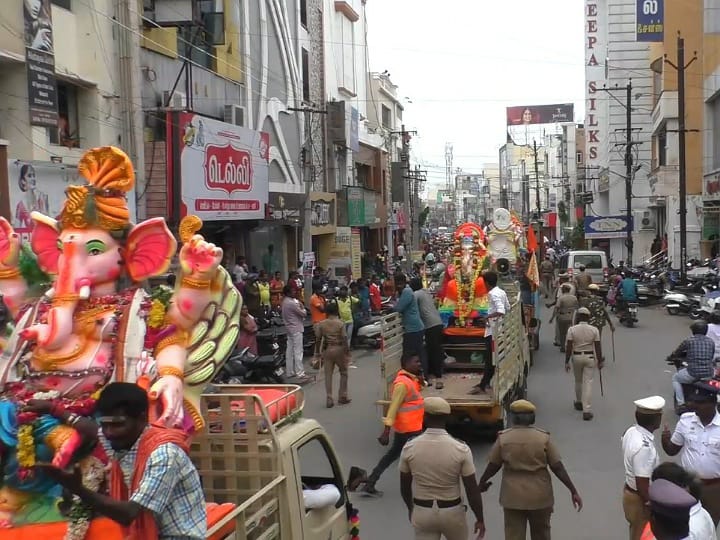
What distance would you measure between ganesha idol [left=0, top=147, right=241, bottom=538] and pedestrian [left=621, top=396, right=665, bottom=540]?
2.87 metres

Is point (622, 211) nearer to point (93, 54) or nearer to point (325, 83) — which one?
point (325, 83)

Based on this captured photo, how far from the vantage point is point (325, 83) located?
34688 millimetres

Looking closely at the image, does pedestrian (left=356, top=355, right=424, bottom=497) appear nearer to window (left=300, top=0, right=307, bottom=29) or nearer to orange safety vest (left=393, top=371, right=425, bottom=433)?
orange safety vest (left=393, top=371, right=425, bottom=433)

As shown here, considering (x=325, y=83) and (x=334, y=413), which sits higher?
(x=325, y=83)

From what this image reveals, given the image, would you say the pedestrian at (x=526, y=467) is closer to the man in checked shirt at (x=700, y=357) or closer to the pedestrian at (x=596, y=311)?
the man in checked shirt at (x=700, y=357)

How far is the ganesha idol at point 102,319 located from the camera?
13.9 feet

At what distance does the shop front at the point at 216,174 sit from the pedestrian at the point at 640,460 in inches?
487

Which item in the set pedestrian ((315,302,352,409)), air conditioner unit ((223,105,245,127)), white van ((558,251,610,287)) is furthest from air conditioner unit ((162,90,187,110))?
white van ((558,251,610,287))

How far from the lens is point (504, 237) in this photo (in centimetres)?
1803

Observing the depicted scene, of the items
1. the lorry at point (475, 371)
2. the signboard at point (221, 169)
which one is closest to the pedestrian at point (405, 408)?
the lorry at point (475, 371)

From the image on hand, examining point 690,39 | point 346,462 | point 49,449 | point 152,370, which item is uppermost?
point 690,39

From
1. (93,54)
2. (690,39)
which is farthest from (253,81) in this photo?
(690,39)

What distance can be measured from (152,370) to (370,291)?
17.0 m

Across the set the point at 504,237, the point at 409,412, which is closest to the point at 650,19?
the point at 504,237
